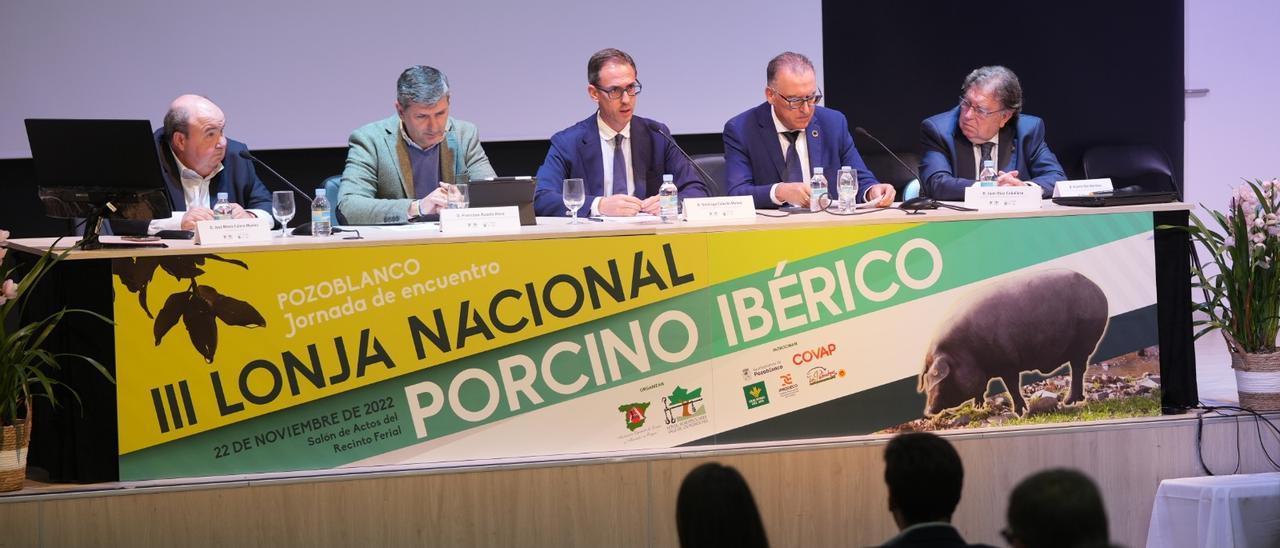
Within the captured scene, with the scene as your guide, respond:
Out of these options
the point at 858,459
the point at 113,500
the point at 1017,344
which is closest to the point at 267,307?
the point at 113,500

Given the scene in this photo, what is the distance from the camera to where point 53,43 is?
5.44m

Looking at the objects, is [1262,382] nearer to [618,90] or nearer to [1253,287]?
[1253,287]

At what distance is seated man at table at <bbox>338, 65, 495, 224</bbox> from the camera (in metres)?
4.15

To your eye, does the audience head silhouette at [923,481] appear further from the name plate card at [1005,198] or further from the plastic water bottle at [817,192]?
the plastic water bottle at [817,192]

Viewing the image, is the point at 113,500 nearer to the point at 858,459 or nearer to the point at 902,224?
the point at 858,459

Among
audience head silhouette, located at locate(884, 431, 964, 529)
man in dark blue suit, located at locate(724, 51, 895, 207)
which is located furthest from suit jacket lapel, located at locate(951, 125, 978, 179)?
audience head silhouette, located at locate(884, 431, 964, 529)

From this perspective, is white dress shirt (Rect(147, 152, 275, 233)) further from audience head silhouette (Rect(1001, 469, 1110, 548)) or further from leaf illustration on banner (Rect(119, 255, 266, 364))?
audience head silhouette (Rect(1001, 469, 1110, 548))

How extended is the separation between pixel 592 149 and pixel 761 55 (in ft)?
5.61

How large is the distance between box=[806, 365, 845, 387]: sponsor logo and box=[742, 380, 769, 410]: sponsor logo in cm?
13

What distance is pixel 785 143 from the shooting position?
175 inches

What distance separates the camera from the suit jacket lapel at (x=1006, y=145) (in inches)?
176

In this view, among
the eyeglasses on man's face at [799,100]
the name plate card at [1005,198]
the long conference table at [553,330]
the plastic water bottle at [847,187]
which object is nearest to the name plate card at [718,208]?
the long conference table at [553,330]

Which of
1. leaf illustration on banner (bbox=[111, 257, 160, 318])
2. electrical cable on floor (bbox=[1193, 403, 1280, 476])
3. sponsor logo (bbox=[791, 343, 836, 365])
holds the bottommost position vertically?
electrical cable on floor (bbox=[1193, 403, 1280, 476])

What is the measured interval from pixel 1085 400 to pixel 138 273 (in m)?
2.57
